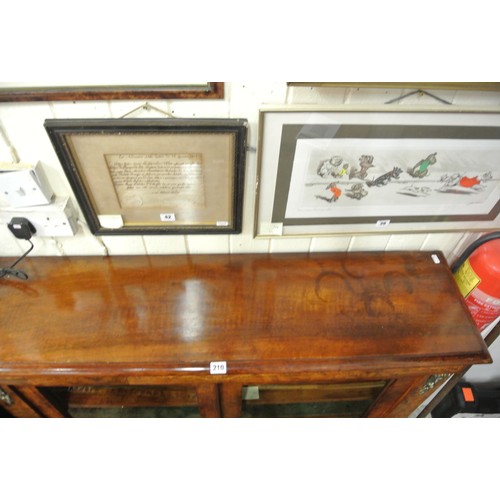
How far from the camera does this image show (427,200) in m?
0.97

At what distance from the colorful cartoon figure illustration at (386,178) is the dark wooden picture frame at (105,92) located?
47cm

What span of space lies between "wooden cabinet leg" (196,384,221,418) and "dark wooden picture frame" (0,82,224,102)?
0.71m

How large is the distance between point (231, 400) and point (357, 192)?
69cm

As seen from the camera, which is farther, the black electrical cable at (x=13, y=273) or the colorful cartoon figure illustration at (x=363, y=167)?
the black electrical cable at (x=13, y=273)

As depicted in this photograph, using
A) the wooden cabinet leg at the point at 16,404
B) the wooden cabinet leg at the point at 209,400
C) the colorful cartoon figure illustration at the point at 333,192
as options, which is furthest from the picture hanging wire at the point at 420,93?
the wooden cabinet leg at the point at 16,404

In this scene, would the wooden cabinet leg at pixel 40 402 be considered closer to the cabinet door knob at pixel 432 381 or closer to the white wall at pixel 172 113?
the white wall at pixel 172 113

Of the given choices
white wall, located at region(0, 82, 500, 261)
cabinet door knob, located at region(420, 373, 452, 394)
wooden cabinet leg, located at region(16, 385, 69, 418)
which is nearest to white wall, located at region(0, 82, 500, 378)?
white wall, located at region(0, 82, 500, 261)

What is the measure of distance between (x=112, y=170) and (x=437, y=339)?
96 centimetres

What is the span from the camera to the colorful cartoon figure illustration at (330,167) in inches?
33.6

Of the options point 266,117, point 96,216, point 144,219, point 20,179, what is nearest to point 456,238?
point 266,117

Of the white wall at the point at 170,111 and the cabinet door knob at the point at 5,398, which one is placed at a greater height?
the white wall at the point at 170,111

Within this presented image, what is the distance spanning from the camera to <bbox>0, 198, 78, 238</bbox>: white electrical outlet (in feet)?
2.95

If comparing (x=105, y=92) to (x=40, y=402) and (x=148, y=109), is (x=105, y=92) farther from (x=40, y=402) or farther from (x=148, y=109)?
(x=40, y=402)
